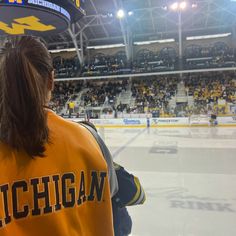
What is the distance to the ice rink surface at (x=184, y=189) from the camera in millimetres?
3383

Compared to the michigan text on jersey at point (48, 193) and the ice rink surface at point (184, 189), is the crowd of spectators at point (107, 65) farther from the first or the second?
the michigan text on jersey at point (48, 193)

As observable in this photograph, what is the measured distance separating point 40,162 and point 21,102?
184mm

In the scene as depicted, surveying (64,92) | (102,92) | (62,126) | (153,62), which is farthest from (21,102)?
(64,92)

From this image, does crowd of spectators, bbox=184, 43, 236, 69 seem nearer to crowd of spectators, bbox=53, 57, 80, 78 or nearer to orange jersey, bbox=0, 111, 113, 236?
crowd of spectators, bbox=53, 57, 80, 78

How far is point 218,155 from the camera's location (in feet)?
25.5

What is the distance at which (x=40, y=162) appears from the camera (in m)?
0.82

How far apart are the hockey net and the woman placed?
16543 mm

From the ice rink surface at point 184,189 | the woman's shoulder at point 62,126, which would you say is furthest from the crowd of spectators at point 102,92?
the woman's shoulder at point 62,126

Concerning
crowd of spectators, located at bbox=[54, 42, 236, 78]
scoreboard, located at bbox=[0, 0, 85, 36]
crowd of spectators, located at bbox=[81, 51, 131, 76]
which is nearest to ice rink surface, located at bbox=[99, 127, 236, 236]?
scoreboard, located at bbox=[0, 0, 85, 36]

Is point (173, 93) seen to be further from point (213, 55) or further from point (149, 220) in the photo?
point (149, 220)

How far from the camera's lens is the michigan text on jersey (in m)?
0.79

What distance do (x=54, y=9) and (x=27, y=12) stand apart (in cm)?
34

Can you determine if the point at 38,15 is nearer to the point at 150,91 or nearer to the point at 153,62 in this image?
the point at 150,91

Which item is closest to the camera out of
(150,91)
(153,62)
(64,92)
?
(150,91)
